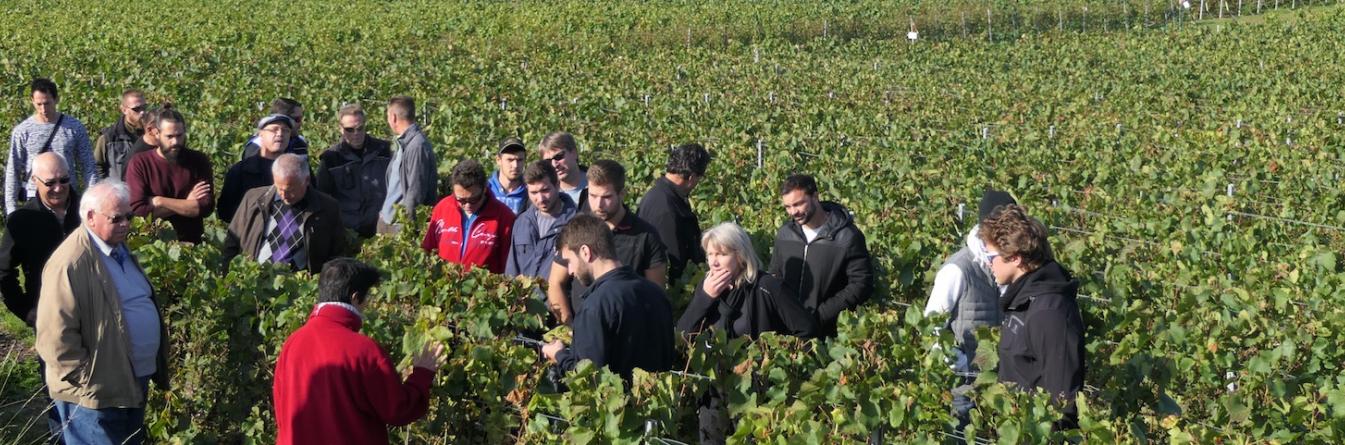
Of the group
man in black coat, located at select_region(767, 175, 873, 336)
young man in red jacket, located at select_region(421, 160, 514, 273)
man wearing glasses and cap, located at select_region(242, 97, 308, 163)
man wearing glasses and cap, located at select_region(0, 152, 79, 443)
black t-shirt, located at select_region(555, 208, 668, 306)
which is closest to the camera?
man wearing glasses and cap, located at select_region(0, 152, 79, 443)

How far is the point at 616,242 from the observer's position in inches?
256

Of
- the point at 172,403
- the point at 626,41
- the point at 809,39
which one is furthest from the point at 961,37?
the point at 172,403

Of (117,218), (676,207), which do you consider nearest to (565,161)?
(676,207)

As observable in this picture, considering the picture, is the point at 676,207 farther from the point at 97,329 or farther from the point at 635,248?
the point at 97,329

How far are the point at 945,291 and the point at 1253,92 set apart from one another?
1741 centimetres

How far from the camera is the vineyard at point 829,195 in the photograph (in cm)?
545

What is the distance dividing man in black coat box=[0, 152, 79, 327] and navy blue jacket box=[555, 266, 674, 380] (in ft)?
8.39

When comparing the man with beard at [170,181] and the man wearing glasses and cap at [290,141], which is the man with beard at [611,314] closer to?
the man wearing glasses and cap at [290,141]

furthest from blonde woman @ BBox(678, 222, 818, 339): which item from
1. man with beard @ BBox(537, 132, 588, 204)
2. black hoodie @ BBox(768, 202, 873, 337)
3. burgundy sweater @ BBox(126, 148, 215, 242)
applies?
burgundy sweater @ BBox(126, 148, 215, 242)

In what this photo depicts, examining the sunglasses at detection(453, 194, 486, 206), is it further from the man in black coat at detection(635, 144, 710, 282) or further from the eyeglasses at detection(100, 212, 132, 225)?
the eyeglasses at detection(100, 212, 132, 225)

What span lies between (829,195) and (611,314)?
661 centimetres

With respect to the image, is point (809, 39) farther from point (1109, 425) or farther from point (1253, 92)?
point (1109, 425)

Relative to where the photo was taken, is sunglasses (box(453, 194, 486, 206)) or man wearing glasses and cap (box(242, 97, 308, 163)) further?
man wearing glasses and cap (box(242, 97, 308, 163))

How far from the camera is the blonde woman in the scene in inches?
Answer: 232
